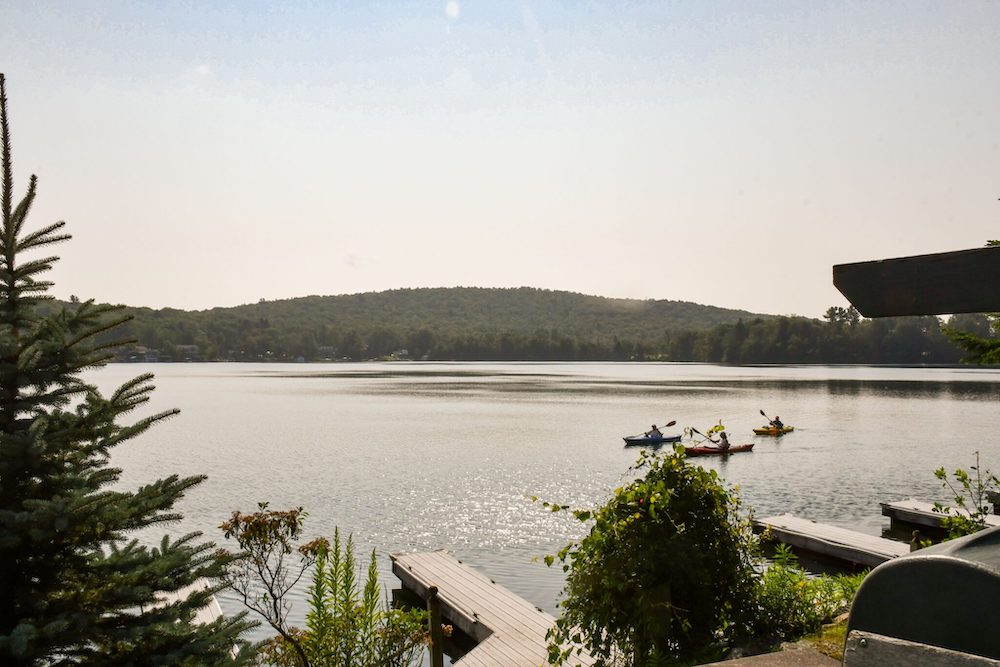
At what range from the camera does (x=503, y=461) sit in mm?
40812

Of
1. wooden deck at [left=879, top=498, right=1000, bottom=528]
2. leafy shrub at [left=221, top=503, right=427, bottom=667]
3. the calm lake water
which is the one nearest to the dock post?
leafy shrub at [left=221, top=503, right=427, bottom=667]

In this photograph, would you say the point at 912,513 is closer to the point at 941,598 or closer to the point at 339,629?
the point at 339,629

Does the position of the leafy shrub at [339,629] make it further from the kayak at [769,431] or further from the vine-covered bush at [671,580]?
the kayak at [769,431]

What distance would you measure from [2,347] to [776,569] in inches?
280

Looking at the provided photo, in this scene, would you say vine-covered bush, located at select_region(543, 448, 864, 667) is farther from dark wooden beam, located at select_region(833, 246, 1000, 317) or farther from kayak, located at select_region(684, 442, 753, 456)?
kayak, located at select_region(684, 442, 753, 456)

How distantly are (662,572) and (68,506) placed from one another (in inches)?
178

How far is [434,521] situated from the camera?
26266 mm

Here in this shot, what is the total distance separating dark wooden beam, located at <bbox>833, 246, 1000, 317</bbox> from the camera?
300 cm

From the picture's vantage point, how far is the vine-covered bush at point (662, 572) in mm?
6320

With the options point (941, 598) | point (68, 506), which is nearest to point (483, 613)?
point (68, 506)

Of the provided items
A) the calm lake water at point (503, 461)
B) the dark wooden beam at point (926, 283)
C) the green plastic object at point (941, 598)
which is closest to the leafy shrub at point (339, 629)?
the calm lake water at point (503, 461)

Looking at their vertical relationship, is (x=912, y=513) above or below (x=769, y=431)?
above

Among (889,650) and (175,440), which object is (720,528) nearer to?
(889,650)

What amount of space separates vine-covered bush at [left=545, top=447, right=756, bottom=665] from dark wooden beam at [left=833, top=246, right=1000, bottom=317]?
3.44 metres
